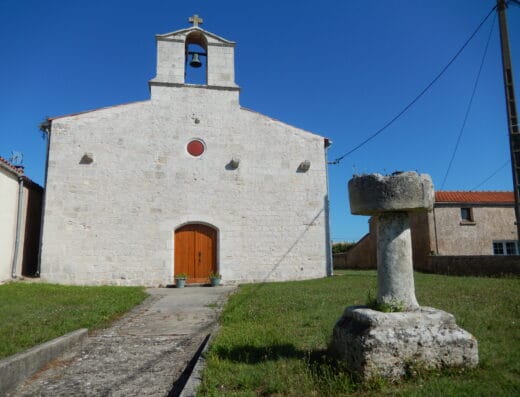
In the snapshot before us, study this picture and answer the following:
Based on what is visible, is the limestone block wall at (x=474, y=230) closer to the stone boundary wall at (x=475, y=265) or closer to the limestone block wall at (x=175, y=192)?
the stone boundary wall at (x=475, y=265)

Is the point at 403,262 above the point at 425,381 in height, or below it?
above

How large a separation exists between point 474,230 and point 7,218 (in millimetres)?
19433

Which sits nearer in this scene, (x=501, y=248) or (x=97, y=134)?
(x=97, y=134)

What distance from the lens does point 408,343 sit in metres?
3.23

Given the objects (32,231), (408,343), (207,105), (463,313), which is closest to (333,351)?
(408,343)

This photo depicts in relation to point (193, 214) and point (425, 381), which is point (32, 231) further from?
point (425, 381)

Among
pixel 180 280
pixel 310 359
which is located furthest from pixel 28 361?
pixel 180 280

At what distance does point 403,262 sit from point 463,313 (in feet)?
8.94

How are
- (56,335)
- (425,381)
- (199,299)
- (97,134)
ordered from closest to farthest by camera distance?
(425,381)
(56,335)
(199,299)
(97,134)

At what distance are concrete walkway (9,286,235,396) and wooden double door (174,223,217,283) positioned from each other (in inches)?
212

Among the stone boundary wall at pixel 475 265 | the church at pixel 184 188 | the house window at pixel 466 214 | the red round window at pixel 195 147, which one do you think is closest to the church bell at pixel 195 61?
the church at pixel 184 188

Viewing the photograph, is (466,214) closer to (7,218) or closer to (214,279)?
(214,279)

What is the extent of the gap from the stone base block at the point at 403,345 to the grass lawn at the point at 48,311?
3771 mm

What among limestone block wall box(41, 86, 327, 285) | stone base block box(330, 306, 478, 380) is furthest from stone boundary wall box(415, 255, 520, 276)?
stone base block box(330, 306, 478, 380)
